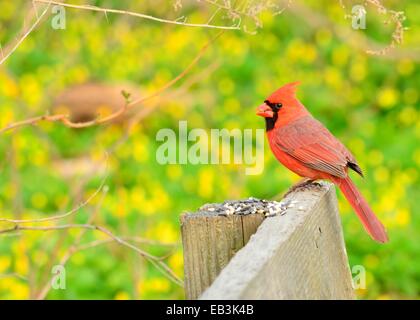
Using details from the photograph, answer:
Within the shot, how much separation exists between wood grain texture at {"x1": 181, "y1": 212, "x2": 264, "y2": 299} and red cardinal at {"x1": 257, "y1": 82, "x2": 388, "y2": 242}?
1.35 m

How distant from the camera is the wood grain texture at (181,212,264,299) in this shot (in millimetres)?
2219

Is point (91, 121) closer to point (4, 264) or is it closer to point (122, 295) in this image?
point (122, 295)

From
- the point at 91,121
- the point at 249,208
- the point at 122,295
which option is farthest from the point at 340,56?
the point at 249,208

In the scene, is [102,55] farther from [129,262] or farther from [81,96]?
[129,262]

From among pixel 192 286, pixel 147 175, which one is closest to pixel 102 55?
pixel 147 175

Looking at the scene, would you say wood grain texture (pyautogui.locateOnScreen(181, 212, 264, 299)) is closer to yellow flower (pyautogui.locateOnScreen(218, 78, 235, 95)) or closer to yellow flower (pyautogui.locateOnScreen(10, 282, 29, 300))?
yellow flower (pyautogui.locateOnScreen(10, 282, 29, 300))

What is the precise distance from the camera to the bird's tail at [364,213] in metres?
3.24

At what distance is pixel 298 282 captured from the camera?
1.98 metres

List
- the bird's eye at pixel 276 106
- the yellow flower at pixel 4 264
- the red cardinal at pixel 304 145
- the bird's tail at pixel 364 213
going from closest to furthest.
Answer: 1. the bird's tail at pixel 364 213
2. the red cardinal at pixel 304 145
3. the bird's eye at pixel 276 106
4. the yellow flower at pixel 4 264

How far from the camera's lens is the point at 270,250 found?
6.18 ft

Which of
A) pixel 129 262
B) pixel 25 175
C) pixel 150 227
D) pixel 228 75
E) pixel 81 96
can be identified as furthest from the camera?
pixel 228 75

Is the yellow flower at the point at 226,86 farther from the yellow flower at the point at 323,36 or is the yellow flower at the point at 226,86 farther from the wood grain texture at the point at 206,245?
the wood grain texture at the point at 206,245

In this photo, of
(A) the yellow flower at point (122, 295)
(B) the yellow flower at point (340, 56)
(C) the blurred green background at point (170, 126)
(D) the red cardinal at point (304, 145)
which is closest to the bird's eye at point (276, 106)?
(D) the red cardinal at point (304, 145)
